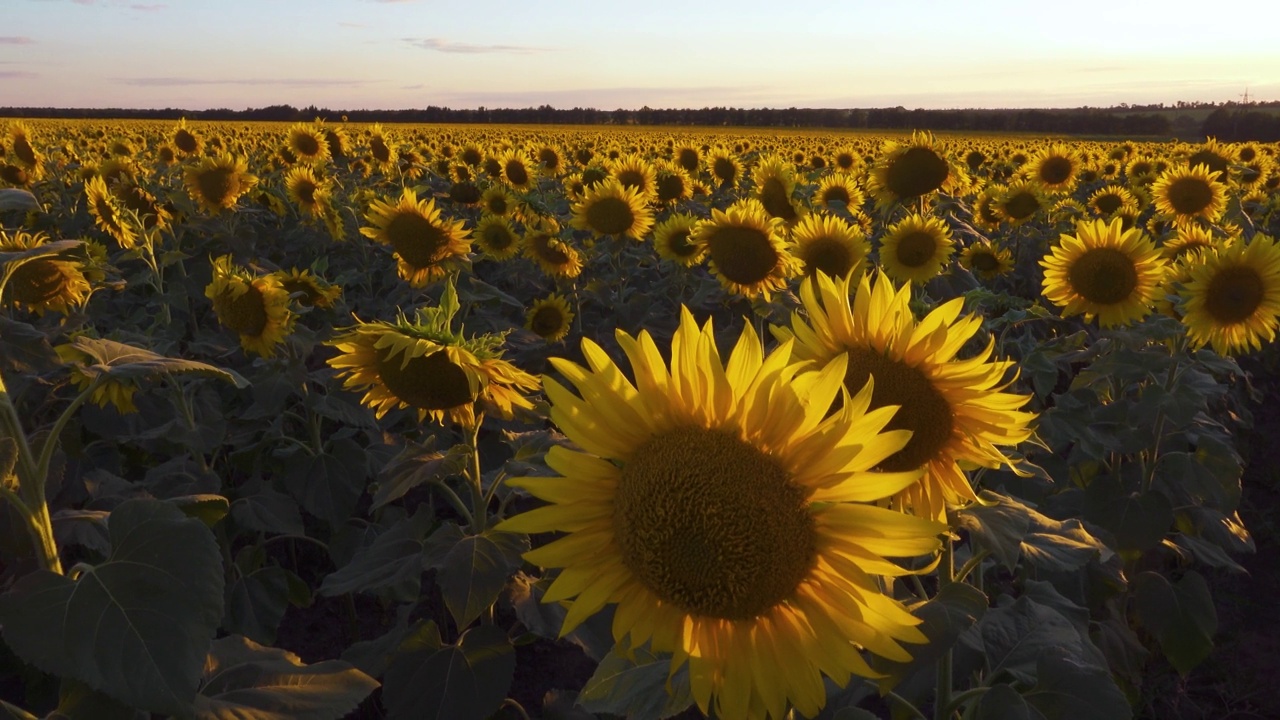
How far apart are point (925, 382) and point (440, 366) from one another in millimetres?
1335

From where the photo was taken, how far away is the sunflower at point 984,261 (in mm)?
7449

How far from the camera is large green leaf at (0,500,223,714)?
136 cm

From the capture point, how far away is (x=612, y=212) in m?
6.79

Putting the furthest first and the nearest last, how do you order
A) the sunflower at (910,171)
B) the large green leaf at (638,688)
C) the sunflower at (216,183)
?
the sunflower at (216,183) < the sunflower at (910,171) < the large green leaf at (638,688)

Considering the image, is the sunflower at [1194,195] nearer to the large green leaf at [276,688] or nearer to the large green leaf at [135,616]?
the large green leaf at [276,688]

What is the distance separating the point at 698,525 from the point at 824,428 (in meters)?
0.25

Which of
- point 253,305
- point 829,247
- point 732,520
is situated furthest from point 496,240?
point 732,520

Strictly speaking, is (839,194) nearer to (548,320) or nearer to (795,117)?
(548,320)

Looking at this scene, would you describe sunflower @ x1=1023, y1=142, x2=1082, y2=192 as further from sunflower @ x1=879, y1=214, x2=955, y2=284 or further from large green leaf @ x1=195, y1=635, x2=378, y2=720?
large green leaf @ x1=195, y1=635, x2=378, y2=720

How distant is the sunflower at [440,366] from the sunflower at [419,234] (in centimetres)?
239

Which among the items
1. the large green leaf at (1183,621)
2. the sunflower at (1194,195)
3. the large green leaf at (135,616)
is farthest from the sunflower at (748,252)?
the sunflower at (1194,195)

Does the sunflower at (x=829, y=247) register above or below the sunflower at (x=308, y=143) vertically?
below

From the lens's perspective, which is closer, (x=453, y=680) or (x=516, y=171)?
(x=453, y=680)

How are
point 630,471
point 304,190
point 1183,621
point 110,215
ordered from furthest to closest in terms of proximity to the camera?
point 304,190
point 110,215
point 1183,621
point 630,471
